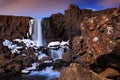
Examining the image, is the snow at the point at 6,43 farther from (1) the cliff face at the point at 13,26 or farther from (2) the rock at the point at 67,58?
(2) the rock at the point at 67,58

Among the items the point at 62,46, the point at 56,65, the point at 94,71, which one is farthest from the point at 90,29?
the point at 62,46

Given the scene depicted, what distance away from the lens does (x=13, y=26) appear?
6600cm

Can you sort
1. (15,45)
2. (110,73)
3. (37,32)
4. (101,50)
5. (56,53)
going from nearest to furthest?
1. (101,50)
2. (110,73)
3. (56,53)
4. (15,45)
5. (37,32)

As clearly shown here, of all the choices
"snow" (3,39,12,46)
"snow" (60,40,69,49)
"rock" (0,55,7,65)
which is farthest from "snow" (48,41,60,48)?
"rock" (0,55,7,65)

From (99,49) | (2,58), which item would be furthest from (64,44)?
(99,49)

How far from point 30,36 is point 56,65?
2291 centimetres

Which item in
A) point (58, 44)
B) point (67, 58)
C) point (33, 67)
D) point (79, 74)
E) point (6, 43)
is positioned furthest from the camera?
point (6, 43)

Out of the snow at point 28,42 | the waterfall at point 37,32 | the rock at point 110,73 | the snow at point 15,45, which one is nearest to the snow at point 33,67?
the snow at point 15,45

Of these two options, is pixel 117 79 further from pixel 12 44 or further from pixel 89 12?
pixel 89 12

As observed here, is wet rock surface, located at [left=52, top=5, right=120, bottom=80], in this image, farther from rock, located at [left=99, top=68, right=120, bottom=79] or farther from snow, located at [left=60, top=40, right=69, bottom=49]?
snow, located at [left=60, top=40, right=69, bottom=49]

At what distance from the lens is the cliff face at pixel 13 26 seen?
2574 inches

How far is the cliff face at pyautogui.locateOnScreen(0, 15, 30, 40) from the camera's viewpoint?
65.4m

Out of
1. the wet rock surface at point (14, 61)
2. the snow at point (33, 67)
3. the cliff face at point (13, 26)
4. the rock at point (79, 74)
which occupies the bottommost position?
the snow at point (33, 67)

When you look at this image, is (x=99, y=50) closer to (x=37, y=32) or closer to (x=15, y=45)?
(x=15, y=45)
